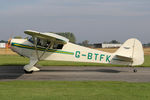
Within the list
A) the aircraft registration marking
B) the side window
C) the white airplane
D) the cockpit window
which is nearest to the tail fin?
the white airplane

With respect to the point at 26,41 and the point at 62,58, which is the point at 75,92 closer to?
the point at 62,58

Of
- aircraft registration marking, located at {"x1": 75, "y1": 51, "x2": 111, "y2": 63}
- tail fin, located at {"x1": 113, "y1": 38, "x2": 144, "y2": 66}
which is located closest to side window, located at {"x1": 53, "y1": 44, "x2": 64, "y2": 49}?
aircraft registration marking, located at {"x1": 75, "y1": 51, "x2": 111, "y2": 63}

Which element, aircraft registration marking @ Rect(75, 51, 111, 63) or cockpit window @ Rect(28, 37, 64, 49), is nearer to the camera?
cockpit window @ Rect(28, 37, 64, 49)

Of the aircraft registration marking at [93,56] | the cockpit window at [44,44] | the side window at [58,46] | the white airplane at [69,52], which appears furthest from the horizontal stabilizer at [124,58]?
the cockpit window at [44,44]

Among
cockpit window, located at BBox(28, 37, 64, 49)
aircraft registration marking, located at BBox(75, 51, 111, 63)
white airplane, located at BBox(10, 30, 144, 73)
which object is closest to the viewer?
cockpit window, located at BBox(28, 37, 64, 49)

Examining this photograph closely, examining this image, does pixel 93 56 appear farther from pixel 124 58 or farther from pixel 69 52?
pixel 124 58

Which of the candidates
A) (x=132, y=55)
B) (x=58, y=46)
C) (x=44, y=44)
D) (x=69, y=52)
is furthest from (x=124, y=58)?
(x=44, y=44)

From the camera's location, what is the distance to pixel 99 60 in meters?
13.1

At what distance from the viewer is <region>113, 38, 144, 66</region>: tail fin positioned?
12938 mm

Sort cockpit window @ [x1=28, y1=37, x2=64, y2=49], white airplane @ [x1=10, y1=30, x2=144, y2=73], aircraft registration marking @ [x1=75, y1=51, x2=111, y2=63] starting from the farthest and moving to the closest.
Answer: aircraft registration marking @ [x1=75, y1=51, x2=111, y2=63]
white airplane @ [x1=10, y1=30, x2=144, y2=73]
cockpit window @ [x1=28, y1=37, x2=64, y2=49]

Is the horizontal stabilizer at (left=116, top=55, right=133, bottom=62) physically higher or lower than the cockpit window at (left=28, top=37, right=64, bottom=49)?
lower

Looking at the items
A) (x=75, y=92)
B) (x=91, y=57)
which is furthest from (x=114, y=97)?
(x=91, y=57)

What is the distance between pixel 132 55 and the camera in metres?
12.9

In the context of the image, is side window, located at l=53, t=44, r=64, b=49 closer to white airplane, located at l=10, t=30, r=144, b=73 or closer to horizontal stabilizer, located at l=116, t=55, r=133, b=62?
white airplane, located at l=10, t=30, r=144, b=73
